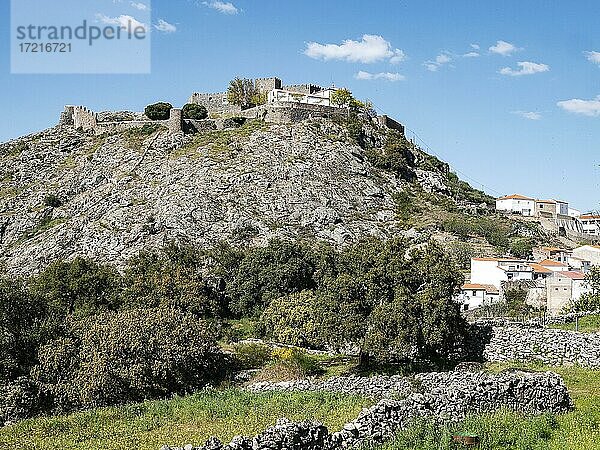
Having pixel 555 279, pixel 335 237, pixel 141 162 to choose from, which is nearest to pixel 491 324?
pixel 555 279

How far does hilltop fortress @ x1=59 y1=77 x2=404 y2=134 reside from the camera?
79.4 meters

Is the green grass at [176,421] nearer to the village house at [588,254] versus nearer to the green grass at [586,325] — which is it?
the green grass at [586,325]

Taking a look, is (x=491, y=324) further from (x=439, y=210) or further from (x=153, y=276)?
(x=439, y=210)

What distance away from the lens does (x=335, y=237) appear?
201 feet

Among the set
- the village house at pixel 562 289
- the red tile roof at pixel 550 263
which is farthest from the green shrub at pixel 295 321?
the red tile roof at pixel 550 263

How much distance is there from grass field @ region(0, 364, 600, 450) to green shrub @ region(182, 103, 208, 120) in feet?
208

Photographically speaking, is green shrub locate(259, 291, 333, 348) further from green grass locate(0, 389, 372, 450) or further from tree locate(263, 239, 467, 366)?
green grass locate(0, 389, 372, 450)

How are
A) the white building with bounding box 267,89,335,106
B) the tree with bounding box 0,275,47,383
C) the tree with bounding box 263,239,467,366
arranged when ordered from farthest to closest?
the white building with bounding box 267,89,335,106
the tree with bounding box 263,239,467,366
the tree with bounding box 0,275,47,383

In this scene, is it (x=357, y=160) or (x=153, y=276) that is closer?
(x=153, y=276)

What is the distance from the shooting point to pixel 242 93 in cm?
9044

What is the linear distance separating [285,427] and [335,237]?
1899 inches

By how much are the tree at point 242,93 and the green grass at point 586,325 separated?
62150 millimetres

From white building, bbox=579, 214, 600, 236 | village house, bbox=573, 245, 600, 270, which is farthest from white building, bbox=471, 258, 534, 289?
white building, bbox=579, 214, 600, 236

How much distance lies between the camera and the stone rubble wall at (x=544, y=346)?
1050 inches
